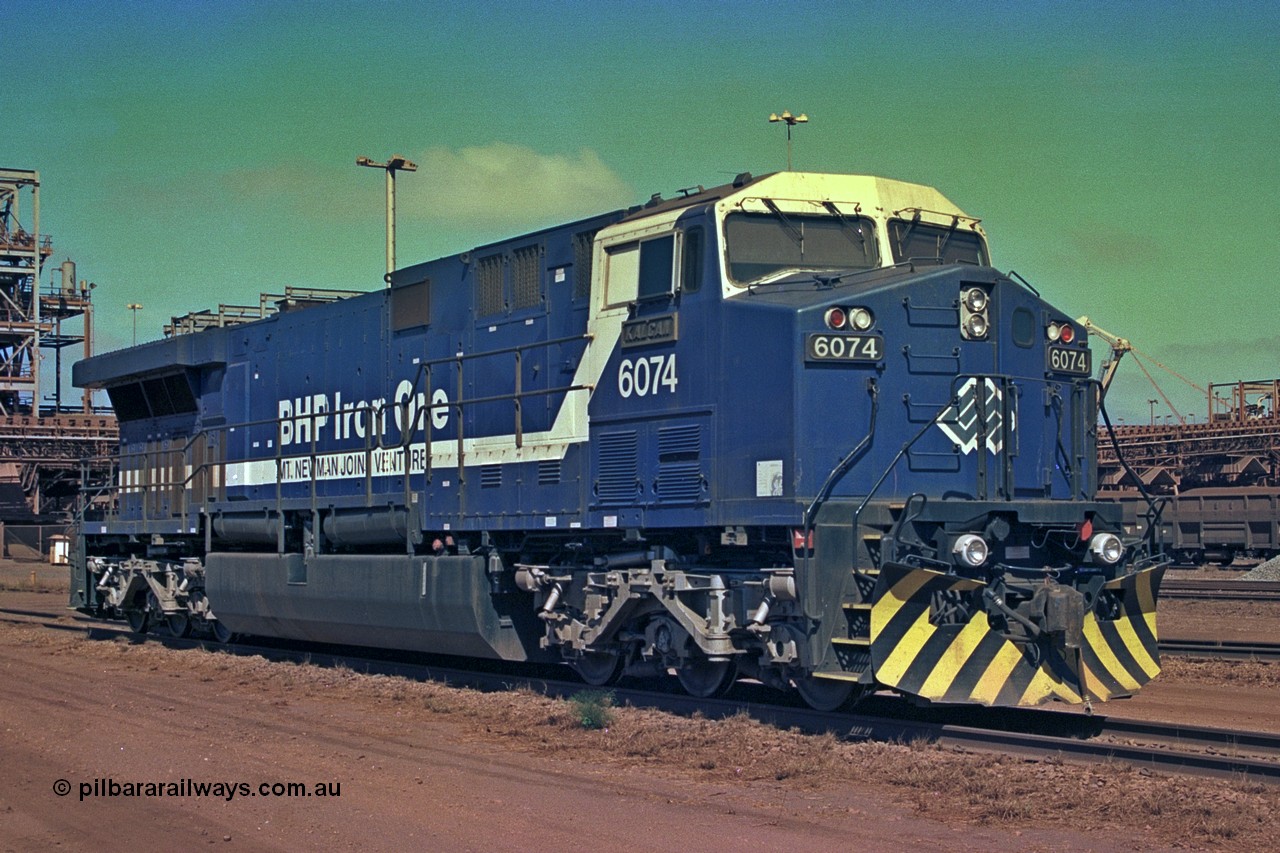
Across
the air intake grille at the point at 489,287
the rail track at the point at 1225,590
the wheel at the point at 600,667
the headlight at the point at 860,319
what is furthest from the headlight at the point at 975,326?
the rail track at the point at 1225,590

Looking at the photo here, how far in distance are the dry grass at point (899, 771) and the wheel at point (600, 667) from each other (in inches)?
25.0

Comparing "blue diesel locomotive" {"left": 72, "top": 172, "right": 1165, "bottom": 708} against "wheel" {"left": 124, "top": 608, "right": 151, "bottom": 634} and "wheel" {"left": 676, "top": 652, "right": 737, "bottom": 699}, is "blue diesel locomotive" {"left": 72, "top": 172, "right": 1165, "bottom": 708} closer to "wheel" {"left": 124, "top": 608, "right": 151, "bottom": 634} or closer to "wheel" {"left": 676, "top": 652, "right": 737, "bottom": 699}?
"wheel" {"left": 676, "top": 652, "right": 737, "bottom": 699}

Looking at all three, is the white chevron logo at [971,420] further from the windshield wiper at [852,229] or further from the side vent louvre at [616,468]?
the side vent louvre at [616,468]

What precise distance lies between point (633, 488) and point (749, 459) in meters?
1.39

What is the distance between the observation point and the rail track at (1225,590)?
25948 millimetres

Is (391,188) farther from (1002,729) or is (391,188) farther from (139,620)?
(1002,729)

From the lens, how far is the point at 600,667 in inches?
505

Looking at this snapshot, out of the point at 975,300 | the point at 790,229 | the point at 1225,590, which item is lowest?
the point at 1225,590

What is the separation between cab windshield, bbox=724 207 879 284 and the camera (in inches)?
436

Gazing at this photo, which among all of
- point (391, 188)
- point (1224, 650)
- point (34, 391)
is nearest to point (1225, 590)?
point (1224, 650)

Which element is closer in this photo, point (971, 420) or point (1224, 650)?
point (971, 420)

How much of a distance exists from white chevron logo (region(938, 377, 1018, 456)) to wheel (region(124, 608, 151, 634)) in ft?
45.1

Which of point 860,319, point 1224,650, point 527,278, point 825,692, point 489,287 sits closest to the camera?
point 860,319

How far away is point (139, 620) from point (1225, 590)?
2052 cm
